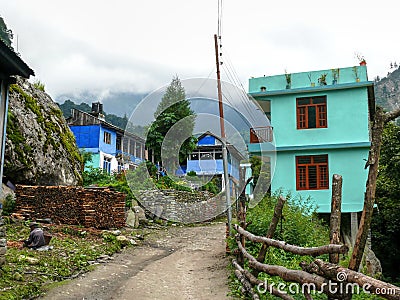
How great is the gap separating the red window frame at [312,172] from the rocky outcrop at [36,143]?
8429mm

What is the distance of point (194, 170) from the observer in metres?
16.5

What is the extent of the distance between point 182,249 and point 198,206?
7943 millimetres

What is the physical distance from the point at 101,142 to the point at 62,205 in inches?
634

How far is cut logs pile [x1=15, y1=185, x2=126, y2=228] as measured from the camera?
41.1 ft

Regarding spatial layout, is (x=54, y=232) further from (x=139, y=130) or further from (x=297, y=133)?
(x=297, y=133)

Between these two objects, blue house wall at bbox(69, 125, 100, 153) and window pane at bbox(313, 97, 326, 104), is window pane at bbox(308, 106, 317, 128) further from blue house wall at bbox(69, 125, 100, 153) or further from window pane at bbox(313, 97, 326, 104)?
blue house wall at bbox(69, 125, 100, 153)

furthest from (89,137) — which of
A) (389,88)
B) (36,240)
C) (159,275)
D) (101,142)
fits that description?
(389,88)

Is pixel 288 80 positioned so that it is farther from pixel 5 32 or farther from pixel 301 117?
pixel 5 32

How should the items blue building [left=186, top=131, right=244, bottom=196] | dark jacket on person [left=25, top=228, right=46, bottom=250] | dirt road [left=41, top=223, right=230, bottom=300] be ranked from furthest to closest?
blue building [left=186, top=131, right=244, bottom=196]
dark jacket on person [left=25, top=228, right=46, bottom=250]
dirt road [left=41, top=223, right=230, bottom=300]

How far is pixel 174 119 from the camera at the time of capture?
36.6 feet

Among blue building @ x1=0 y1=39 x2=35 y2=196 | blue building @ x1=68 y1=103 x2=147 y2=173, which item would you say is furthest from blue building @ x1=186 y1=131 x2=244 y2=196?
blue building @ x1=68 y1=103 x2=147 y2=173

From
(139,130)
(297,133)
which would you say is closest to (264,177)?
(297,133)

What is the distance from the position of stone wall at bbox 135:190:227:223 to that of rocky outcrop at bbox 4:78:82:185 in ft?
10.5

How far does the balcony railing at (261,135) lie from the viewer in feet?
44.7
